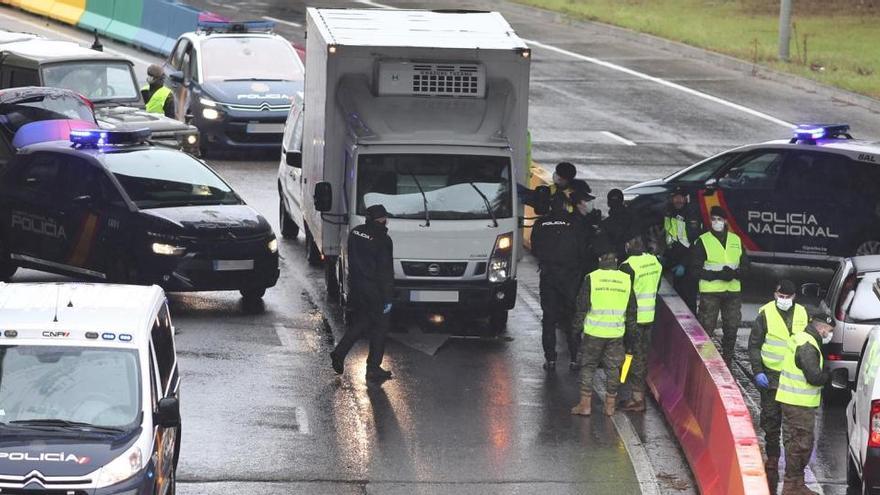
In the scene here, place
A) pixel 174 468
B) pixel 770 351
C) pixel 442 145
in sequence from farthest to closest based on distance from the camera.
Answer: pixel 442 145 < pixel 770 351 < pixel 174 468

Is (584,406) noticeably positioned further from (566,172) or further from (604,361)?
(566,172)

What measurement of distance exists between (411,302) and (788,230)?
210 inches

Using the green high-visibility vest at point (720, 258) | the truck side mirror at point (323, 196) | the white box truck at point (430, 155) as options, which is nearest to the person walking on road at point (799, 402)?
the green high-visibility vest at point (720, 258)

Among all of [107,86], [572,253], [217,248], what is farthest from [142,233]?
[107,86]

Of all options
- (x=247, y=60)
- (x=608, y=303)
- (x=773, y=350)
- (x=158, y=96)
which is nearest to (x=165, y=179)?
(x=608, y=303)

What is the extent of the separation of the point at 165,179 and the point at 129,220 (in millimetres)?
925

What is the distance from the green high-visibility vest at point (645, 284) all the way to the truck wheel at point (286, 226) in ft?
26.2

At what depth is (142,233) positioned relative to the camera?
18.8m

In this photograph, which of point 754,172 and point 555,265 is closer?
point 555,265

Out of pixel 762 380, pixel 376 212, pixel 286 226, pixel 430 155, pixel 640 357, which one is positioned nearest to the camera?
pixel 762 380

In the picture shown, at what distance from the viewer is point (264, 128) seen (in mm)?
28016

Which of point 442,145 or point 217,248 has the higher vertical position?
point 442,145

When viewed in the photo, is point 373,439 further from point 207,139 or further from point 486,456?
point 207,139

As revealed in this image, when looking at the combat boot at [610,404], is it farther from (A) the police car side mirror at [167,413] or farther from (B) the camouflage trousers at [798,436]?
(A) the police car side mirror at [167,413]
